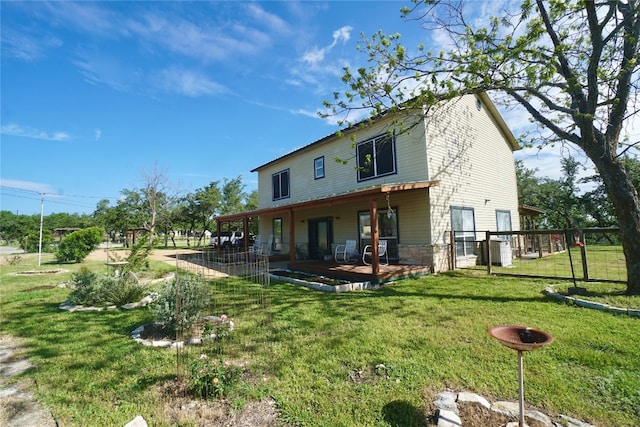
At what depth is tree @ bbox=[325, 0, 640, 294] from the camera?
235 inches

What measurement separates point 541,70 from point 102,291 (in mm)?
10862

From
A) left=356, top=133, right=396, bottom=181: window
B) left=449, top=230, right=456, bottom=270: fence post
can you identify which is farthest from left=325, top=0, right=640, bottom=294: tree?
left=449, top=230, right=456, bottom=270: fence post

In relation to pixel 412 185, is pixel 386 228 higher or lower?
lower

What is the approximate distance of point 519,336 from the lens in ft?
7.79

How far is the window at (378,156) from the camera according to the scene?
1088 centimetres

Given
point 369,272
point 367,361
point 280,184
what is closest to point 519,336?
point 367,361

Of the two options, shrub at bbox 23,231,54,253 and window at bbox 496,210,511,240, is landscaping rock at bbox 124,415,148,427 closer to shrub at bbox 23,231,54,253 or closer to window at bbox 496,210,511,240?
A: window at bbox 496,210,511,240

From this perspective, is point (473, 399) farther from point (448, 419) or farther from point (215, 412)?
point (215, 412)

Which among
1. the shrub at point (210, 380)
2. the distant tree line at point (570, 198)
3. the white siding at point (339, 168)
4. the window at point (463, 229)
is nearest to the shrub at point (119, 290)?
the shrub at point (210, 380)

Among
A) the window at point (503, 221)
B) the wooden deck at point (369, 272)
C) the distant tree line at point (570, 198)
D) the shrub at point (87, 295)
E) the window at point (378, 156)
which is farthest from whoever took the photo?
the distant tree line at point (570, 198)

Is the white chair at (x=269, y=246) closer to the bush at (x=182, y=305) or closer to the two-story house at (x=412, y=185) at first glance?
the two-story house at (x=412, y=185)

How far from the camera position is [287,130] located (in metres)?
16.0

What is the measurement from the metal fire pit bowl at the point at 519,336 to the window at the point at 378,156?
28.6ft

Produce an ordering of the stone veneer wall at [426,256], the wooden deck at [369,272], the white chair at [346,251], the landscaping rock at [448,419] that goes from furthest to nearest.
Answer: the white chair at [346,251]
the stone veneer wall at [426,256]
the wooden deck at [369,272]
the landscaping rock at [448,419]
